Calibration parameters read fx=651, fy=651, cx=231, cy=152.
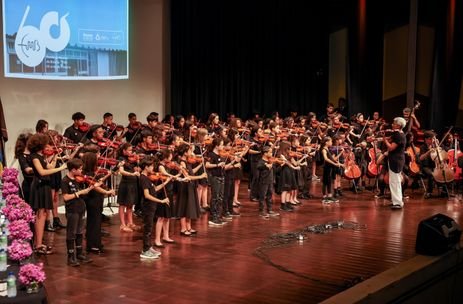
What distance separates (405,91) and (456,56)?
205 cm

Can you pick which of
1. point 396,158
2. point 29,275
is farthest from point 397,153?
point 29,275

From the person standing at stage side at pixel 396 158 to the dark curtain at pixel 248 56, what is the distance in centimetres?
570

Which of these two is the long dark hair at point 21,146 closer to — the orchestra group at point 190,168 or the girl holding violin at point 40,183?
the orchestra group at point 190,168

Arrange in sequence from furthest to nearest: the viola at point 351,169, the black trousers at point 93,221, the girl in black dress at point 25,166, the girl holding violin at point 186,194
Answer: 1. the viola at point 351,169
2. the girl holding violin at point 186,194
3. the girl in black dress at point 25,166
4. the black trousers at point 93,221

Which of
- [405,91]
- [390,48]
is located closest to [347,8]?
[390,48]

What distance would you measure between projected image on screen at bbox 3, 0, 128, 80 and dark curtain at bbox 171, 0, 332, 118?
204cm

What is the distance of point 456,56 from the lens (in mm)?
16531

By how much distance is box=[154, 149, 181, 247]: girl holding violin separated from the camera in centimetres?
781

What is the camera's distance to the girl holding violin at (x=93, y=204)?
23.9 ft

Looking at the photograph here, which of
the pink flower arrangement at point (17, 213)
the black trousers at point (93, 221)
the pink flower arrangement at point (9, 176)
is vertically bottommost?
the black trousers at point (93, 221)

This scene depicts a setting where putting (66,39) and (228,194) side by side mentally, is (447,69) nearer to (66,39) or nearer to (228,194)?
(228,194)

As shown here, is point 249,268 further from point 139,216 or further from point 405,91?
point 405,91

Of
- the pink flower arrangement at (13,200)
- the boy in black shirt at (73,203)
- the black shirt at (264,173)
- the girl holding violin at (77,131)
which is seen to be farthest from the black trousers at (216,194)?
the pink flower arrangement at (13,200)

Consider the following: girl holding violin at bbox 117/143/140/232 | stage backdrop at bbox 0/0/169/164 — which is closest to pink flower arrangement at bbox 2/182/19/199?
girl holding violin at bbox 117/143/140/232
